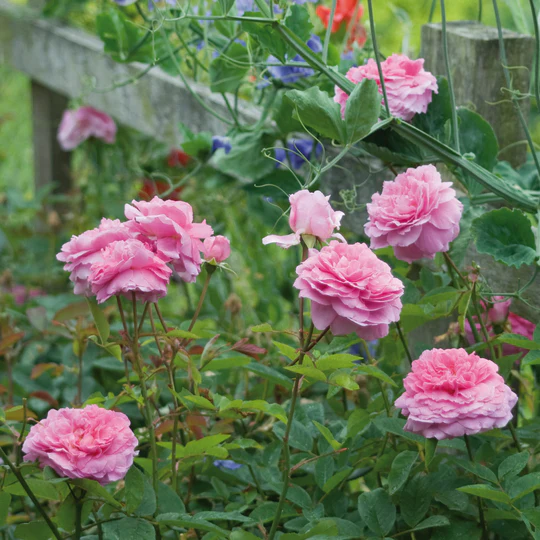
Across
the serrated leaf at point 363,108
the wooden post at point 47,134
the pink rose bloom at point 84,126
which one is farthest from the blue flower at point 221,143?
the wooden post at point 47,134

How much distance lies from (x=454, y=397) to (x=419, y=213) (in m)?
0.20

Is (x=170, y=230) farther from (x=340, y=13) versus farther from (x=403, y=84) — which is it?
(x=340, y=13)

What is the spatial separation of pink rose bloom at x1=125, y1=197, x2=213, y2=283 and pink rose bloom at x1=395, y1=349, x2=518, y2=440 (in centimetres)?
25

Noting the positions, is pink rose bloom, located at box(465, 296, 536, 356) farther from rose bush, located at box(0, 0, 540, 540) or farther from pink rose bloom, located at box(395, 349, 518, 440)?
pink rose bloom, located at box(395, 349, 518, 440)

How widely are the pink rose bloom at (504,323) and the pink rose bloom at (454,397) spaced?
0.74 feet

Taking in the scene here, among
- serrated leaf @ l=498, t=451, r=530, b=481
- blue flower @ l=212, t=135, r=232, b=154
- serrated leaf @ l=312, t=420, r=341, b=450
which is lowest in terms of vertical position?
serrated leaf @ l=498, t=451, r=530, b=481

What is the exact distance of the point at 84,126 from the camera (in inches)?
96.4

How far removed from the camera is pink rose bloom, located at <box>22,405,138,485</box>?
2.62 ft

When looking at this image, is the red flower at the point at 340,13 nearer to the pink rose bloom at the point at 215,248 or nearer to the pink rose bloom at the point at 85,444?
the pink rose bloom at the point at 215,248

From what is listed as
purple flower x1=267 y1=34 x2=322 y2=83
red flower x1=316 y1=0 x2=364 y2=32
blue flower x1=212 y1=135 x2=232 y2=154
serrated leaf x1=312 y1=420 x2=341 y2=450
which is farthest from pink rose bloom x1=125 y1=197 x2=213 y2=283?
red flower x1=316 y1=0 x2=364 y2=32

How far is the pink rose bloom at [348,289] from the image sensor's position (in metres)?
0.75

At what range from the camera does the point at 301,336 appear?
0.84 metres

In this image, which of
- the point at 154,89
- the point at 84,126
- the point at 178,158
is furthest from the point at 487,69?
the point at 84,126

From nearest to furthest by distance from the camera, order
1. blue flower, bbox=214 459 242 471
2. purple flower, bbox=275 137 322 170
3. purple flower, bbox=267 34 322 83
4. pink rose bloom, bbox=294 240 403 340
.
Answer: pink rose bloom, bbox=294 240 403 340, blue flower, bbox=214 459 242 471, purple flower, bbox=267 34 322 83, purple flower, bbox=275 137 322 170
